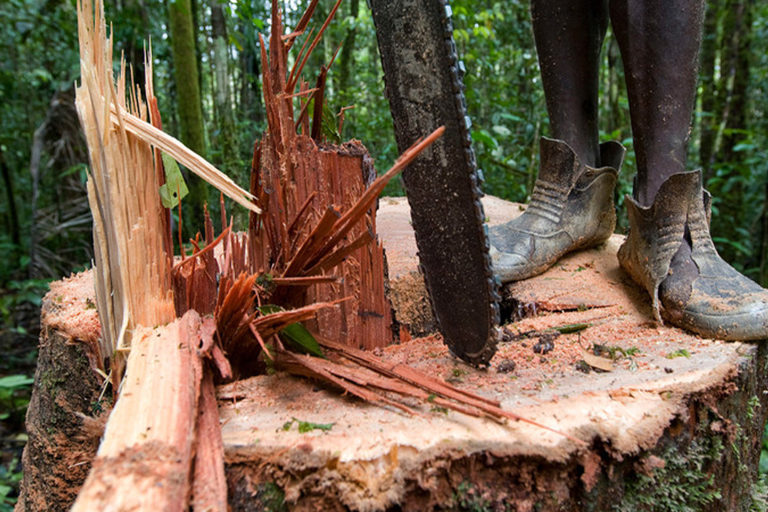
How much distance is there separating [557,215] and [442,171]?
0.84m

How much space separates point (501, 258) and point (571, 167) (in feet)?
1.29

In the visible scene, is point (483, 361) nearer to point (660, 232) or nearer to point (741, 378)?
point (741, 378)

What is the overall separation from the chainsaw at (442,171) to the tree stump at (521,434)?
0.37 ft

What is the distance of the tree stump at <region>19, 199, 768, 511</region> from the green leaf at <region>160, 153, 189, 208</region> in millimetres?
355

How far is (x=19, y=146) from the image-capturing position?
5043 mm

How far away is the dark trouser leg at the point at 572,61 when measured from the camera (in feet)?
5.70

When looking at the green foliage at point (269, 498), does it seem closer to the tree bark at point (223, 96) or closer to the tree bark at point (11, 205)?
the tree bark at point (223, 96)

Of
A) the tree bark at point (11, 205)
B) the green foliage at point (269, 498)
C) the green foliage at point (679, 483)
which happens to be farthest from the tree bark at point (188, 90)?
the green foliage at point (679, 483)

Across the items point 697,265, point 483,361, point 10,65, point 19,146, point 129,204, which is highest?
point 10,65

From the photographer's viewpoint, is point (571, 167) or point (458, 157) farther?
point (571, 167)

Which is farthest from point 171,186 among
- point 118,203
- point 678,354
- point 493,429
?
point 678,354

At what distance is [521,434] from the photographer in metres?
0.81

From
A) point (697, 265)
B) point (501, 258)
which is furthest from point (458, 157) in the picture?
point (697, 265)

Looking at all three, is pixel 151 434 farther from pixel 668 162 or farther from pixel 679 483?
pixel 668 162
